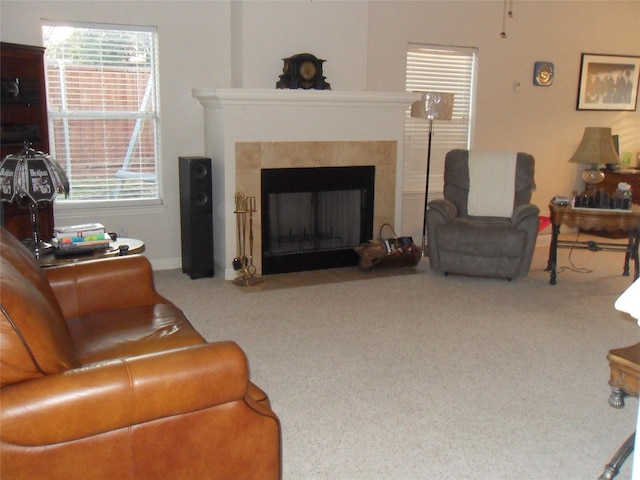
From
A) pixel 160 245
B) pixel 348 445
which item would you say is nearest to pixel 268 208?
pixel 160 245

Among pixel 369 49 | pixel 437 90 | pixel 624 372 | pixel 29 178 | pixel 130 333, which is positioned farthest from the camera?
pixel 437 90

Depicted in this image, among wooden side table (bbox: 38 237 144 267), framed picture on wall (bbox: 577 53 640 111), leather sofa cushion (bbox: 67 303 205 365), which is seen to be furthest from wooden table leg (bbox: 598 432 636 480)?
framed picture on wall (bbox: 577 53 640 111)

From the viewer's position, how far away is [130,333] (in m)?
2.44

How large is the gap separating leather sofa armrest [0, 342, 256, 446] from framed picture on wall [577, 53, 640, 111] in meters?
6.18

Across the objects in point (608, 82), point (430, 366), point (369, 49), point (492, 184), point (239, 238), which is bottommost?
point (430, 366)

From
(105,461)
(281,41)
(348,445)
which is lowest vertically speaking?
(348,445)

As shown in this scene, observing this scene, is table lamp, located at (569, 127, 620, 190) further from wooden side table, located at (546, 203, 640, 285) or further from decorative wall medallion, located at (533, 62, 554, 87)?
decorative wall medallion, located at (533, 62, 554, 87)

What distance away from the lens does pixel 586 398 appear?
9.73 feet

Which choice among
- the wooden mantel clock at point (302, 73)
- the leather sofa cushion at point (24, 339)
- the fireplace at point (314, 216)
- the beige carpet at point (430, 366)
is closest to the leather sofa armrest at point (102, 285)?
the beige carpet at point (430, 366)

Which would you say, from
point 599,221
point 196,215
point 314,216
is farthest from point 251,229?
point 599,221

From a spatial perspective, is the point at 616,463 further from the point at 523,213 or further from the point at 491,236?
the point at 523,213

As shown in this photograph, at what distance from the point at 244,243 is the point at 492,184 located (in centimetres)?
222

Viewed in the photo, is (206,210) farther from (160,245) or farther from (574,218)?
(574,218)

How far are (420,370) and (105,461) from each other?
1908 millimetres
